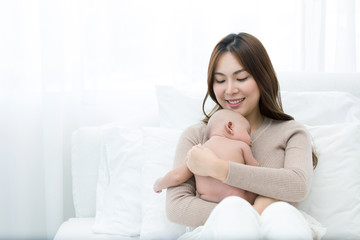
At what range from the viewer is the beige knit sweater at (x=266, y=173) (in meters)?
1.28

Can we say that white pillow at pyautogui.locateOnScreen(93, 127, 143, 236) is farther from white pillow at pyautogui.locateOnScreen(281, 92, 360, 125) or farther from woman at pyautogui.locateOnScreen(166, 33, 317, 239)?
white pillow at pyautogui.locateOnScreen(281, 92, 360, 125)

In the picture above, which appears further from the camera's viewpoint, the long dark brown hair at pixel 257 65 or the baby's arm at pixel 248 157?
the long dark brown hair at pixel 257 65

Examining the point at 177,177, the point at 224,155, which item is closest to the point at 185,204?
the point at 177,177

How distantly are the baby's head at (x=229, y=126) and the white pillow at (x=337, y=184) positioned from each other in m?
0.31

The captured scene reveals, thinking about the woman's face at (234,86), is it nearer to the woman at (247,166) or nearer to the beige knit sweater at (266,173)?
the woman at (247,166)

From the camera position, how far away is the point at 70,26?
6.90 ft

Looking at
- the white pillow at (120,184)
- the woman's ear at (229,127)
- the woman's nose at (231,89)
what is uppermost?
the woman's nose at (231,89)

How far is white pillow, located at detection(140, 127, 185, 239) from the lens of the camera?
1495 millimetres

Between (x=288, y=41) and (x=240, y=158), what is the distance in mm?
1140

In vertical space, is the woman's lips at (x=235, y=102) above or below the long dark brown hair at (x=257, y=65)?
below

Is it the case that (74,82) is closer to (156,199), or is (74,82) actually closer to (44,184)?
(44,184)

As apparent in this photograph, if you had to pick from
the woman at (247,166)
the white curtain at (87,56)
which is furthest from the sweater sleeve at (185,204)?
the white curtain at (87,56)

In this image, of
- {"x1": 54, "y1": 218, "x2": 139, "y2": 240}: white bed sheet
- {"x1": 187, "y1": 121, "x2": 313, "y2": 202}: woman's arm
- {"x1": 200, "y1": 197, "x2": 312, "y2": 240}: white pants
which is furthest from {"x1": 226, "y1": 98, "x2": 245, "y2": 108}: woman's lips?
{"x1": 54, "y1": 218, "x2": 139, "y2": 240}: white bed sheet

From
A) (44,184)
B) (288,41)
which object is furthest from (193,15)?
(44,184)
